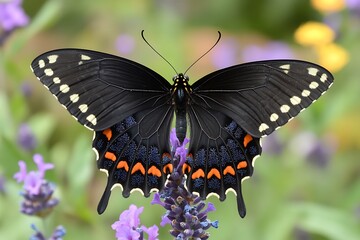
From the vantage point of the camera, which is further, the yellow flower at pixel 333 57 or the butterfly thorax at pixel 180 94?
the yellow flower at pixel 333 57

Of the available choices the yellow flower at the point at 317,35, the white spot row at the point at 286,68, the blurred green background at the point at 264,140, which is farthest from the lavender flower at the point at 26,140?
the yellow flower at the point at 317,35

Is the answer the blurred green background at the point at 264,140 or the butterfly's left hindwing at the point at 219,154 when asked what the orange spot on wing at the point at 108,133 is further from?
the blurred green background at the point at 264,140

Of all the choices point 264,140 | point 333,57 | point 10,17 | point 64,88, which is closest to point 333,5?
point 333,57

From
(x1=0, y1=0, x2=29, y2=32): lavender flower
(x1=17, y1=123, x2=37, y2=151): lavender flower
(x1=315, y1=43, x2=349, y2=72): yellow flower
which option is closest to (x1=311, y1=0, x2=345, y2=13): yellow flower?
(x1=315, y1=43, x2=349, y2=72): yellow flower

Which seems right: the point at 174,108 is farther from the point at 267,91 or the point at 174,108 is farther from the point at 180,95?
the point at 267,91

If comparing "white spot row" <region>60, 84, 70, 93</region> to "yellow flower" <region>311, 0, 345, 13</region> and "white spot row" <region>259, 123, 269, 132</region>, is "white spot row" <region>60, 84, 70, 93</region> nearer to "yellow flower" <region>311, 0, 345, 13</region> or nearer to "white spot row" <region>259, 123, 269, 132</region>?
"white spot row" <region>259, 123, 269, 132</region>

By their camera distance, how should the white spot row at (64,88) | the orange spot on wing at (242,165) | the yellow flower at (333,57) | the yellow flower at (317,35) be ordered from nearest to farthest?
the orange spot on wing at (242,165) → the white spot row at (64,88) → the yellow flower at (333,57) → the yellow flower at (317,35)

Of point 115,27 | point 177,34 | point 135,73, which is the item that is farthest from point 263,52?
point 135,73
